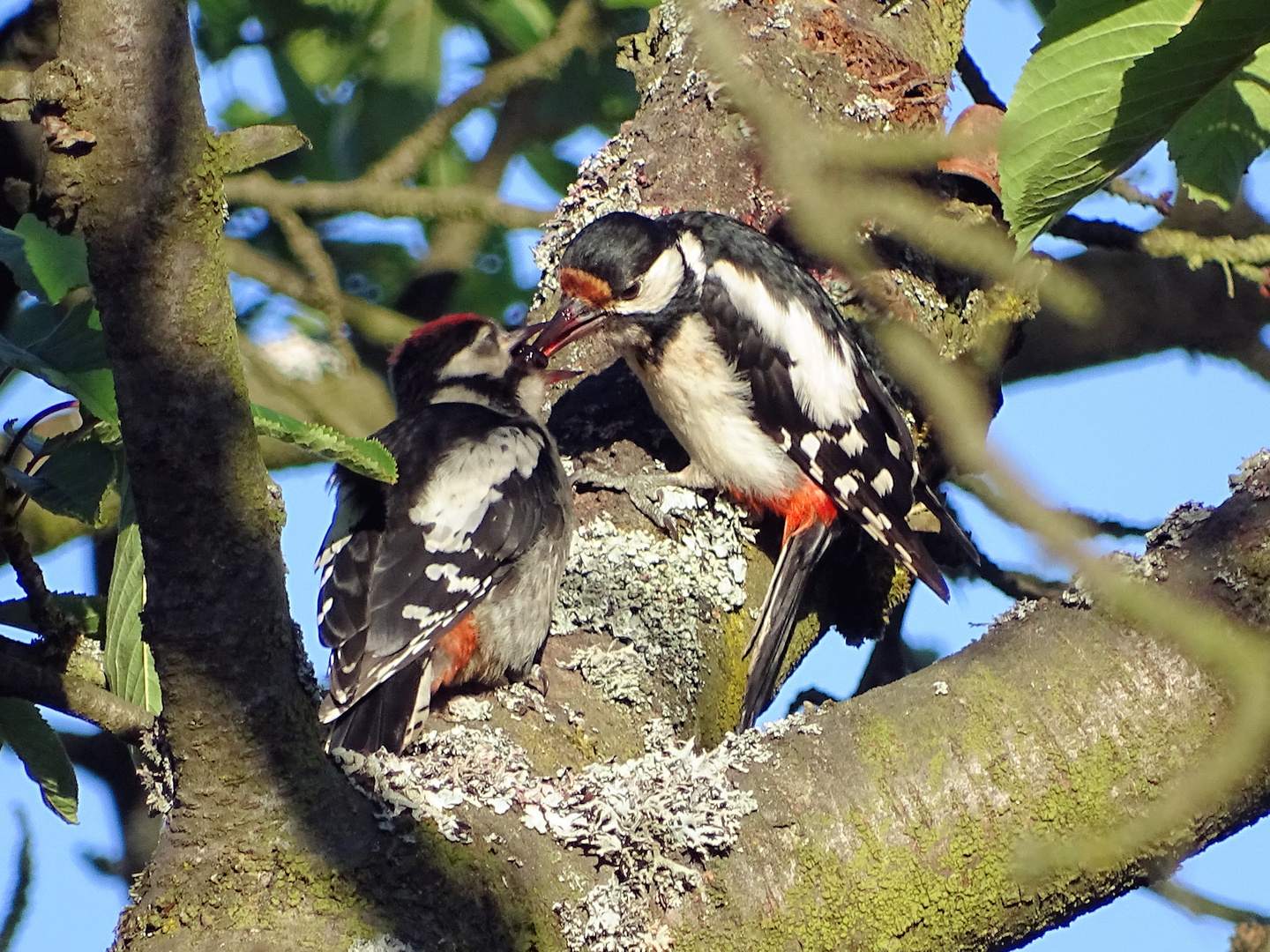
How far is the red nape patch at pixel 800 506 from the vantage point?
12.3 feet

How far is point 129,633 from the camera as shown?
222 centimetres

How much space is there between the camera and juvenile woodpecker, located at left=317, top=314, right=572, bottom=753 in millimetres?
2988

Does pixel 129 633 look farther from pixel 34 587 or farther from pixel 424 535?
pixel 424 535

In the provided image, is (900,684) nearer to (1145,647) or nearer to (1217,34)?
(1145,647)

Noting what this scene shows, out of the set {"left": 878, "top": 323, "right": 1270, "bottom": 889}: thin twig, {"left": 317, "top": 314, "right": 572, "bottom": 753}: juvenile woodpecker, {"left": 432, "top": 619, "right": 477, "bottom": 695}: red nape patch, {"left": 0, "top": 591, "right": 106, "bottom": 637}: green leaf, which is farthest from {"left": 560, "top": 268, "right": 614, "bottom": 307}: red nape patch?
{"left": 878, "top": 323, "right": 1270, "bottom": 889}: thin twig

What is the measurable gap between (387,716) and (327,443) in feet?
4.44

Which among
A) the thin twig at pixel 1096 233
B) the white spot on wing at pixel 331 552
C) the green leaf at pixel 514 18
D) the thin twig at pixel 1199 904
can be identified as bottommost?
the thin twig at pixel 1199 904

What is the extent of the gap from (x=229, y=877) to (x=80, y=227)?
0.87 metres

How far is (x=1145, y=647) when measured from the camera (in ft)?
6.64

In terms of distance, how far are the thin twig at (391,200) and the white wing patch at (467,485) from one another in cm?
71

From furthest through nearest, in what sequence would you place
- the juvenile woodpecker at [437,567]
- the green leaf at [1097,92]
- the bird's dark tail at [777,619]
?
the bird's dark tail at [777,619], the juvenile woodpecker at [437,567], the green leaf at [1097,92]

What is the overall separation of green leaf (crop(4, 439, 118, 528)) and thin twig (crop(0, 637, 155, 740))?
0.23 metres

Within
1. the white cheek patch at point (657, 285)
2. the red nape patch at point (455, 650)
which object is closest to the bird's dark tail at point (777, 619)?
the red nape patch at point (455, 650)

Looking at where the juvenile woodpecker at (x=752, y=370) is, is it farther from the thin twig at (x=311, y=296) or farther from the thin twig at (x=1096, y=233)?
the thin twig at (x=1096, y=233)
